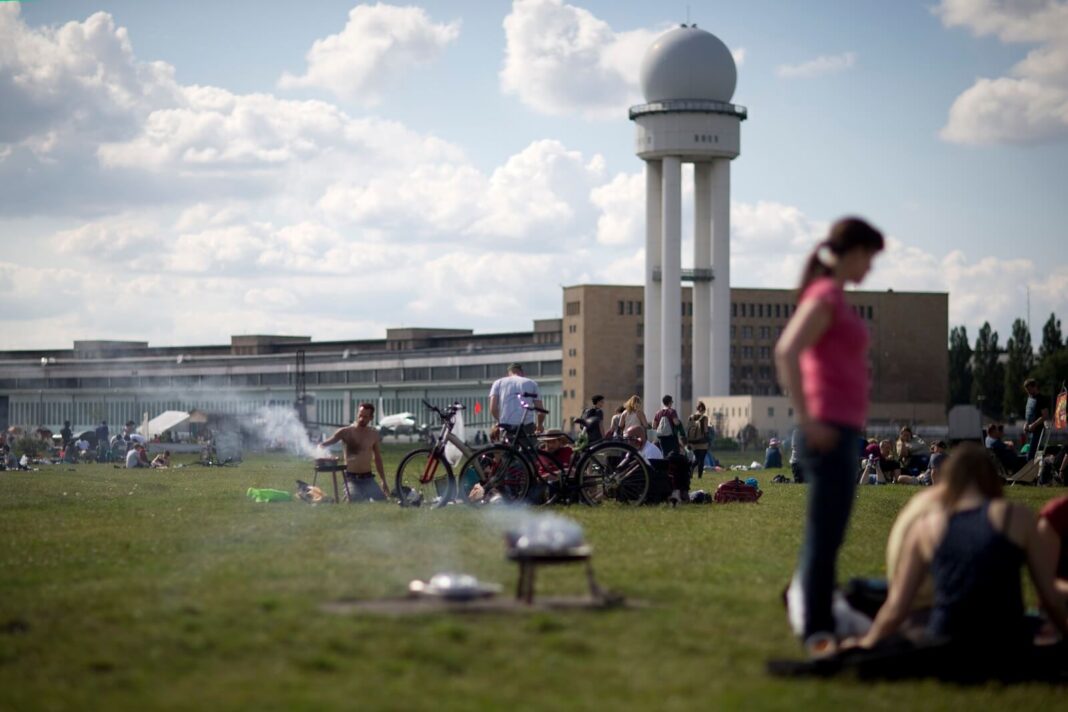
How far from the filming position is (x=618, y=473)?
2044 cm

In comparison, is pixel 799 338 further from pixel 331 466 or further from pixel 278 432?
pixel 278 432

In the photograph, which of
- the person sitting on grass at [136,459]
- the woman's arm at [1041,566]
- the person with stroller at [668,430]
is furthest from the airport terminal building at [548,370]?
the woman's arm at [1041,566]

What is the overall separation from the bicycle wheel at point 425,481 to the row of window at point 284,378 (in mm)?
118827

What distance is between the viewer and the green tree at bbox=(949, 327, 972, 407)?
14788 centimetres

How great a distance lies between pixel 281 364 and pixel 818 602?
15746 centimetres

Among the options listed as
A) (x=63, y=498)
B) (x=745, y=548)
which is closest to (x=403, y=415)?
(x=63, y=498)

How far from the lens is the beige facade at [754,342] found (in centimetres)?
14175

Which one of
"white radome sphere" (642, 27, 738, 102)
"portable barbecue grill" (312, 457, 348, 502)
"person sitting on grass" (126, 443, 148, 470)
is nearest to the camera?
"portable barbecue grill" (312, 457, 348, 502)

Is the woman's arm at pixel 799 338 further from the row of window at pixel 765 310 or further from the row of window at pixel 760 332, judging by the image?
the row of window at pixel 765 310

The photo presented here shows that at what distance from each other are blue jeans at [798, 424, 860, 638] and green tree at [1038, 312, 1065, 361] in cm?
13266

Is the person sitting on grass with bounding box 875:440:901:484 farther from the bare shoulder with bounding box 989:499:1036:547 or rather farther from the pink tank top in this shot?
the pink tank top

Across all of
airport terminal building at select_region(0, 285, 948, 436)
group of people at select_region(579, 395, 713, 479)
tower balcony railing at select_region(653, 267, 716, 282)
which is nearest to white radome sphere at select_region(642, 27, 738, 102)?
tower balcony railing at select_region(653, 267, 716, 282)

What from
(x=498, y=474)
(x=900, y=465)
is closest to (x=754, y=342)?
(x=900, y=465)

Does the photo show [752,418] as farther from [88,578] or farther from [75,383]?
[88,578]
